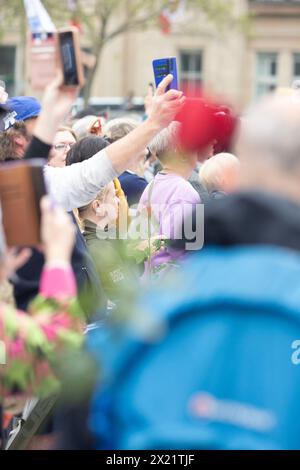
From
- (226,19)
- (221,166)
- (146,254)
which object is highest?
(226,19)

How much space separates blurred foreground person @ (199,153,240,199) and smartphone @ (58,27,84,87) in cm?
290

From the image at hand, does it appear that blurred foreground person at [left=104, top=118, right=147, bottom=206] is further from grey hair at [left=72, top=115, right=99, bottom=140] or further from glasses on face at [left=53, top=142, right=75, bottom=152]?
glasses on face at [left=53, top=142, right=75, bottom=152]

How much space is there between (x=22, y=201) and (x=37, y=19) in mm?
628

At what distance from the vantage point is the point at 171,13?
3130cm

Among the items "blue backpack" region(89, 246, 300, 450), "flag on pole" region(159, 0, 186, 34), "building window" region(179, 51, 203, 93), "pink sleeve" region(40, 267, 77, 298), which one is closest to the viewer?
"blue backpack" region(89, 246, 300, 450)

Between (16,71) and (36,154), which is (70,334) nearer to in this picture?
(36,154)

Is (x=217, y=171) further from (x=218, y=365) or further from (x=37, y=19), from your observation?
(x=218, y=365)

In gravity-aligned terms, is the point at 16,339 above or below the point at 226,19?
below

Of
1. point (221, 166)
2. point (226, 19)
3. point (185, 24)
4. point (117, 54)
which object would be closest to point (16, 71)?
point (117, 54)

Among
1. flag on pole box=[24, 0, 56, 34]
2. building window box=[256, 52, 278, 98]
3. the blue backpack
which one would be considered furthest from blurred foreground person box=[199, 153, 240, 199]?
building window box=[256, 52, 278, 98]

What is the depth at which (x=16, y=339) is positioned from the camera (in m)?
3.13

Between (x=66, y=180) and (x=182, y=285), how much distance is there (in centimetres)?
185

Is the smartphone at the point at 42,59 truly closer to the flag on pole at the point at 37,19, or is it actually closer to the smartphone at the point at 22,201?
the flag on pole at the point at 37,19

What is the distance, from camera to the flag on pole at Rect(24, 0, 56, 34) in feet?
11.5
